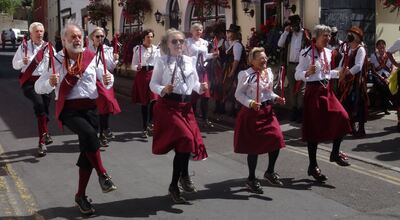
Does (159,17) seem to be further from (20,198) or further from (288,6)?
(20,198)

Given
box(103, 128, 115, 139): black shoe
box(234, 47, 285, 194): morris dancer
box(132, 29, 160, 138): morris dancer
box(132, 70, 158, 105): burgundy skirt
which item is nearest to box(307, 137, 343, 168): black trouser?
box(234, 47, 285, 194): morris dancer

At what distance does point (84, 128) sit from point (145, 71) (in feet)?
14.6

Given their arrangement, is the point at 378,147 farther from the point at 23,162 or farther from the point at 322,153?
the point at 23,162

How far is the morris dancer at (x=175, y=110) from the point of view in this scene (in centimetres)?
541

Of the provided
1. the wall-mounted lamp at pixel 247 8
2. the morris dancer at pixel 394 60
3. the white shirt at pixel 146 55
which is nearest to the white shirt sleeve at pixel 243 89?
the white shirt at pixel 146 55

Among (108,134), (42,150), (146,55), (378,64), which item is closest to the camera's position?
(42,150)

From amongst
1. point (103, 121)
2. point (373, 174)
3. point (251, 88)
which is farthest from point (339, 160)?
point (103, 121)

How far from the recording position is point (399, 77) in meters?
9.20

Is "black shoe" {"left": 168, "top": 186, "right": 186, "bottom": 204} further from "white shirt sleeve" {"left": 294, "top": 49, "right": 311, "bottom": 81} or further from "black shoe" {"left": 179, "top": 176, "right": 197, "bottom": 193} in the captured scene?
"white shirt sleeve" {"left": 294, "top": 49, "right": 311, "bottom": 81}

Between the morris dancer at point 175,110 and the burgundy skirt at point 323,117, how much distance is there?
1358 mm

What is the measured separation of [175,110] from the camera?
5.51m

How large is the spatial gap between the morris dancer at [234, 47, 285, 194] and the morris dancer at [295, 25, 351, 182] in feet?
1.77

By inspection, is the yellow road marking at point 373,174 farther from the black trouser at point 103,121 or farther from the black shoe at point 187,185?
the black trouser at point 103,121

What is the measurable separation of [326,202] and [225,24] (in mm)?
9263
